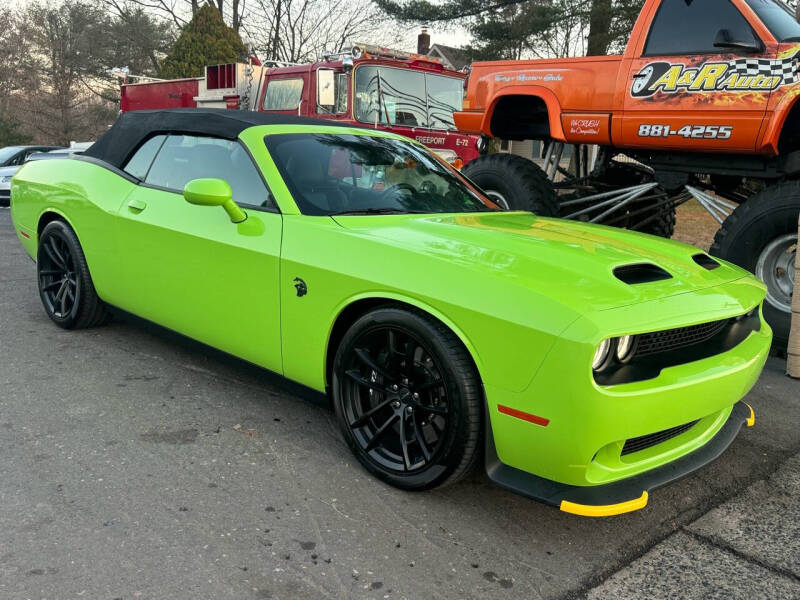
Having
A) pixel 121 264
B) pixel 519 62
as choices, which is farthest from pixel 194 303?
pixel 519 62

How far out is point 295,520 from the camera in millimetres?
2738

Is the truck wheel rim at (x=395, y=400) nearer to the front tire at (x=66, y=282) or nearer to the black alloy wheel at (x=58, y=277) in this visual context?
the front tire at (x=66, y=282)

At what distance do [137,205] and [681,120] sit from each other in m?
4.03

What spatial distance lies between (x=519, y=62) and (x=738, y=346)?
4.19 m

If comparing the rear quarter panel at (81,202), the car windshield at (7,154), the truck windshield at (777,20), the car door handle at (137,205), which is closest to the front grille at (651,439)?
the car door handle at (137,205)

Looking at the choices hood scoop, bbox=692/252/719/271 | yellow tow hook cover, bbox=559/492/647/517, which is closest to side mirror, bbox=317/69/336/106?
hood scoop, bbox=692/252/719/271

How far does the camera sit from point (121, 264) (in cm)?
428

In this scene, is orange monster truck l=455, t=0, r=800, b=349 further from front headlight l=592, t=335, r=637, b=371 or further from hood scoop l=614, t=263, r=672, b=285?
front headlight l=592, t=335, r=637, b=371

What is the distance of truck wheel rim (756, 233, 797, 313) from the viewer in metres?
5.11

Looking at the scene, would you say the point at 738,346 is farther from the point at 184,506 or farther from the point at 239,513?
the point at 184,506

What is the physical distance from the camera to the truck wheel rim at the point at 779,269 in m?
5.11

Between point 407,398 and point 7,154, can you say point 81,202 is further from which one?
point 7,154

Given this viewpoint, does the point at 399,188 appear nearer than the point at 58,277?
Yes

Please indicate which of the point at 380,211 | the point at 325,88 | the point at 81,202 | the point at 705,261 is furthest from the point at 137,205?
the point at 325,88
